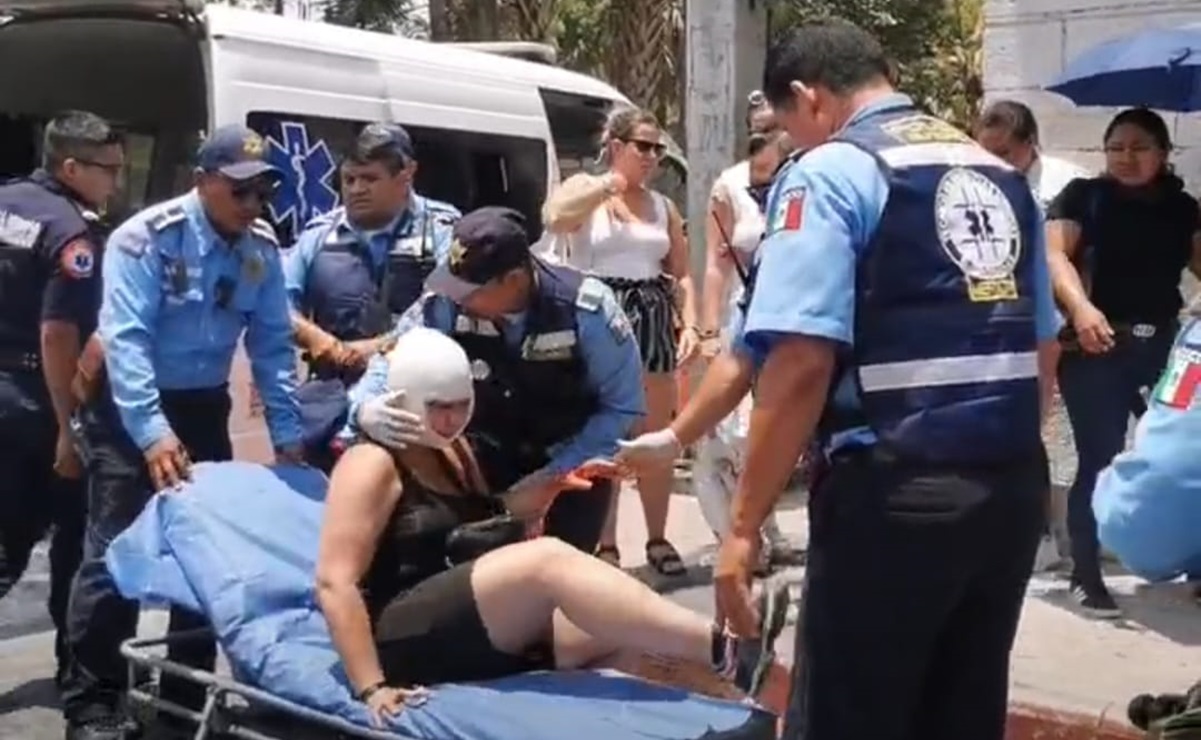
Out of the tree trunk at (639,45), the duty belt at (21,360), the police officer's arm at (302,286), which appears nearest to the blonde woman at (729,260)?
the police officer's arm at (302,286)

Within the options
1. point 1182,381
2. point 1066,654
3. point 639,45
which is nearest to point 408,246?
point 1182,381

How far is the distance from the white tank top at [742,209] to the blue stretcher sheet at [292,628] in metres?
2.13

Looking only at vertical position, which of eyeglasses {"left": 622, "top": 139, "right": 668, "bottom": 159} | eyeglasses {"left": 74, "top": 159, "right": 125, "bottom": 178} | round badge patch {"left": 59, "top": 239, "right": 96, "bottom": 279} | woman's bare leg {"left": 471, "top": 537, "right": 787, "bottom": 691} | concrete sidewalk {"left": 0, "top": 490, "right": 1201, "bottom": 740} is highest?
eyeglasses {"left": 622, "top": 139, "right": 668, "bottom": 159}

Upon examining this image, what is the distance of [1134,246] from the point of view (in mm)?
6207

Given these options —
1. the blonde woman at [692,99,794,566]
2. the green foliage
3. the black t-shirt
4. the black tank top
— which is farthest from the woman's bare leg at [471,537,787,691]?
the green foliage

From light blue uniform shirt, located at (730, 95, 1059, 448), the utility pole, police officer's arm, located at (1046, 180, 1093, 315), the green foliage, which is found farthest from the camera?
the green foliage

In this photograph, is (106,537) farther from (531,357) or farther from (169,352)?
(531,357)

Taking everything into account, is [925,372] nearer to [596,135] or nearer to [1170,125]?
[1170,125]

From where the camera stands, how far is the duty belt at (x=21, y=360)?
5680 millimetres

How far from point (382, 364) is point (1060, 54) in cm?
495

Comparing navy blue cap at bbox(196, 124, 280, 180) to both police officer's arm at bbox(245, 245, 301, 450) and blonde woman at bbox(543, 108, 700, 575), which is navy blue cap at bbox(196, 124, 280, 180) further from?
blonde woman at bbox(543, 108, 700, 575)

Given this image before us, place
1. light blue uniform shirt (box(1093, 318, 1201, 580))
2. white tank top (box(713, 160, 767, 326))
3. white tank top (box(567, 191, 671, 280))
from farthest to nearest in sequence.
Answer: white tank top (box(567, 191, 671, 280)) → white tank top (box(713, 160, 767, 326)) → light blue uniform shirt (box(1093, 318, 1201, 580))

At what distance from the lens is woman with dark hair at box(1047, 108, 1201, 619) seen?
6.18m

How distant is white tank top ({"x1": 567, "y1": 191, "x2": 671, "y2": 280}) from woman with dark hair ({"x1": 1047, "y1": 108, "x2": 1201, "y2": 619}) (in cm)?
136
